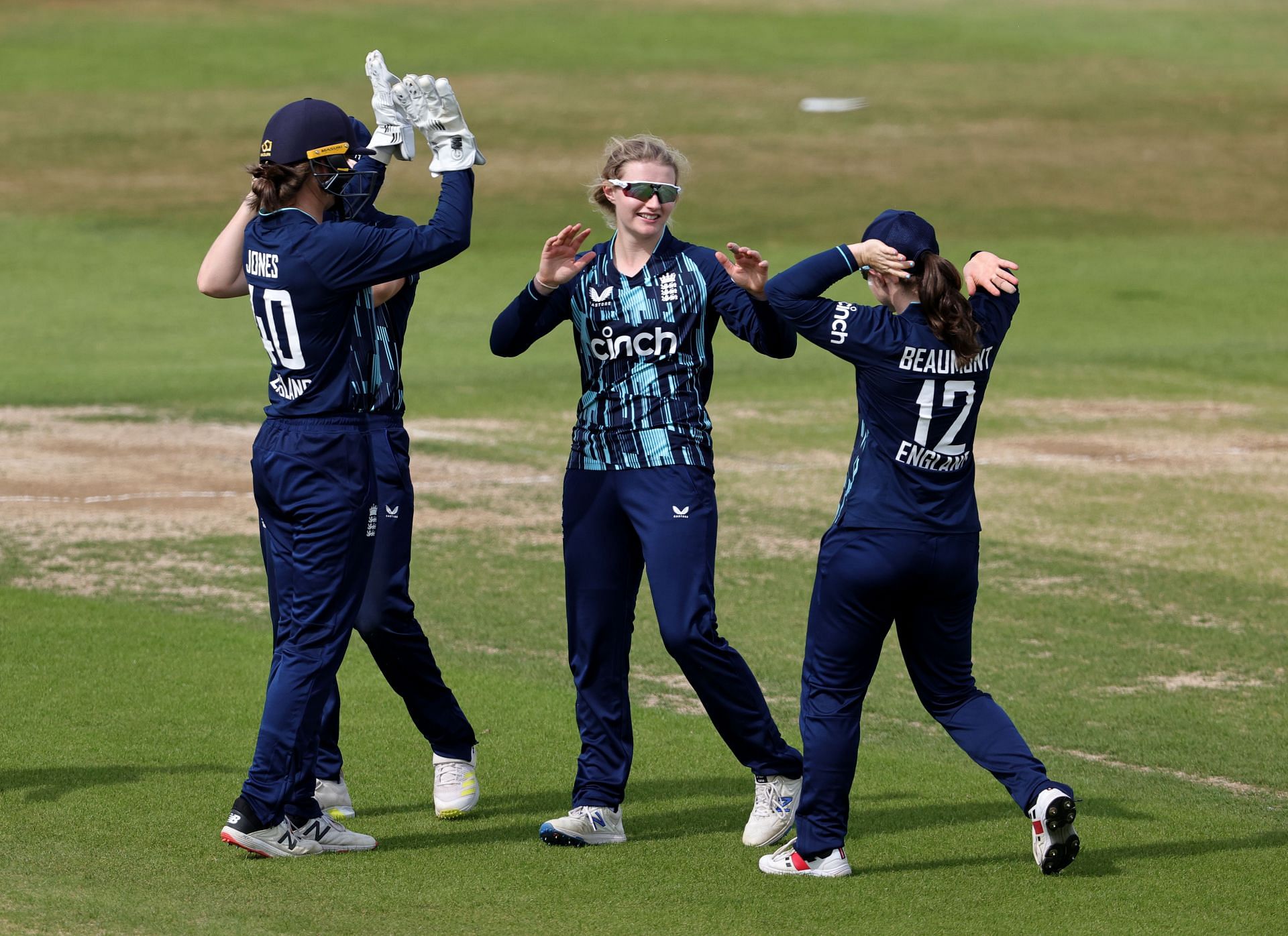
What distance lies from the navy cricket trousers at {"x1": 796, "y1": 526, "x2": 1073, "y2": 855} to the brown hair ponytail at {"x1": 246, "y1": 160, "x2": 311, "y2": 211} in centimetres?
197

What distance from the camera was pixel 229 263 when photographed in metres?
6.04

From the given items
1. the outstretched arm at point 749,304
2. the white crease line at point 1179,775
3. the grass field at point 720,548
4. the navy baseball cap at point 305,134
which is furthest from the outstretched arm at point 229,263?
the white crease line at point 1179,775

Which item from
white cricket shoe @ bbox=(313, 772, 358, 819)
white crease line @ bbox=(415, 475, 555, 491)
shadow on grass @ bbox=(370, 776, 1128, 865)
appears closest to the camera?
shadow on grass @ bbox=(370, 776, 1128, 865)

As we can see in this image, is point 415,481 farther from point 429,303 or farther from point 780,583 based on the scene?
point 429,303

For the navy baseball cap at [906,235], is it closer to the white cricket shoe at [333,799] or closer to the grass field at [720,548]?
the grass field at [720,548]

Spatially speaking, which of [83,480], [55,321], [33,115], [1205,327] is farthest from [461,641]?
[33,115]

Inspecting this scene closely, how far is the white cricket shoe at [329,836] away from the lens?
5.94m

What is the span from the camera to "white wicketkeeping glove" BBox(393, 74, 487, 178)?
5.90 m

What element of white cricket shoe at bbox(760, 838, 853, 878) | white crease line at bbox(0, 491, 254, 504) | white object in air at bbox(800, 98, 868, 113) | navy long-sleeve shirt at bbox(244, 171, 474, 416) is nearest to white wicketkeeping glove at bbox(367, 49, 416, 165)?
navy long-sleeve shirt at bbox(244, 171, 474, 416)

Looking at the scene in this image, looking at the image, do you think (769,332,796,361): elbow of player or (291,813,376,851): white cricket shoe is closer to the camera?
(291,813,376,851): white cricket shoe

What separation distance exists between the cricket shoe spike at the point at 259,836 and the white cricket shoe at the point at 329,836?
3cm

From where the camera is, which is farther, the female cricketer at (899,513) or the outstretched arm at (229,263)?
the outstretched arm at (229,263)

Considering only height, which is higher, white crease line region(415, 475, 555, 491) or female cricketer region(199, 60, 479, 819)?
female cricketer region(199, 60, 479, 819)

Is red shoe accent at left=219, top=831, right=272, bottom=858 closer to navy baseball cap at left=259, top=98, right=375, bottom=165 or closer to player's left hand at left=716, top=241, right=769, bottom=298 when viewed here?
navy baseball cap at left=259, top=98, right=375, bottom=165
